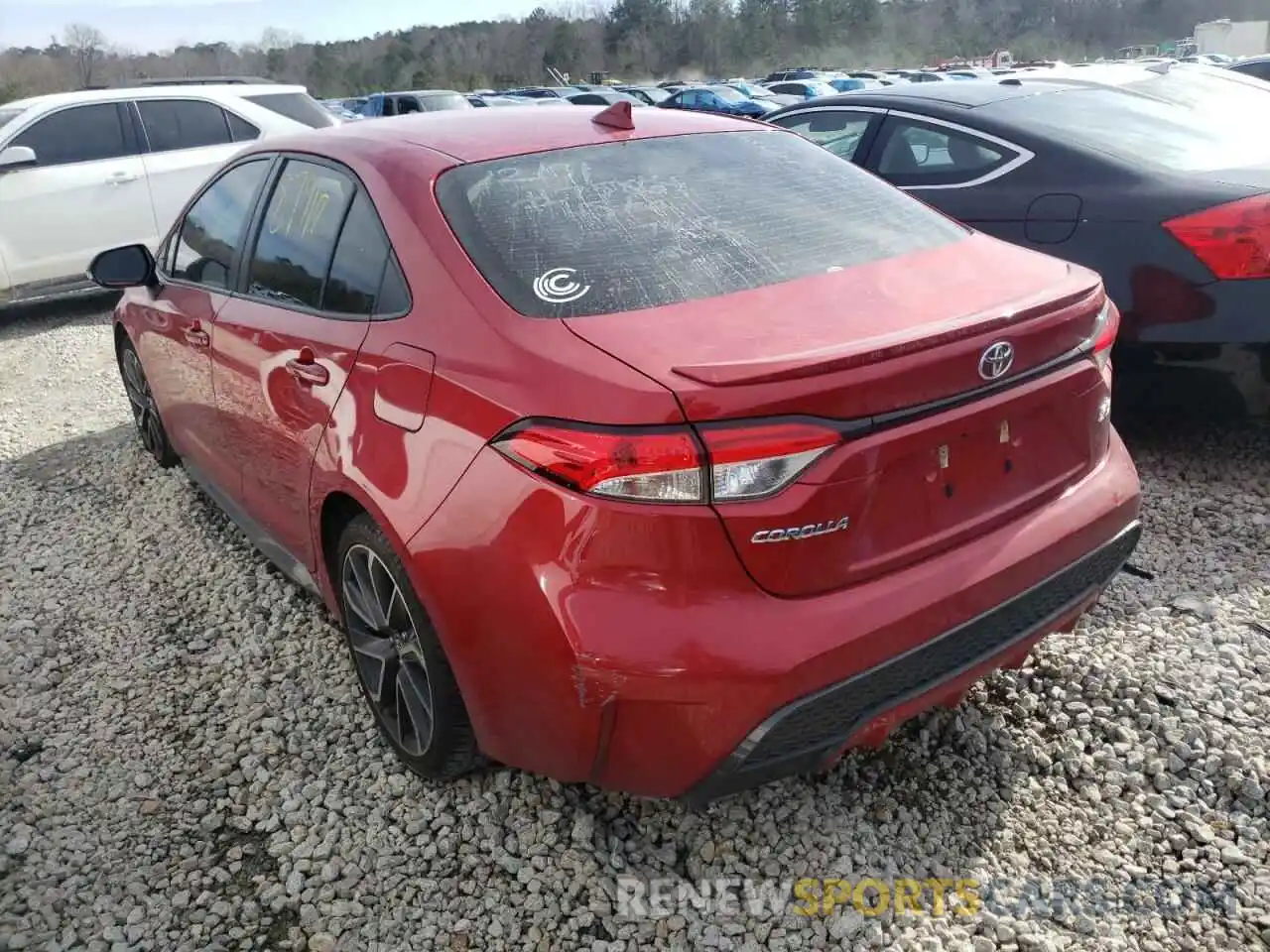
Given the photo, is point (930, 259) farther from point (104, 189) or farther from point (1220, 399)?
point (104, 189)

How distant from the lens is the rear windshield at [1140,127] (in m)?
3.92

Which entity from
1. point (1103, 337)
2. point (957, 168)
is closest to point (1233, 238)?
point (957, 168)

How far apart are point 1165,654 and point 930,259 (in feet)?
4.66

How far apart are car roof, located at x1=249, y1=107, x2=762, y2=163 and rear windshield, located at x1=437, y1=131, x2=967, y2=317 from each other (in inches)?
2.4

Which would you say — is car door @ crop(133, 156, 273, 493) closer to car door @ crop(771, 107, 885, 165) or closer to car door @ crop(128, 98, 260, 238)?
car door @ crop(771, 107, 885, 165)

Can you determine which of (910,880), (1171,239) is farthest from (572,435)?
(1171,239)

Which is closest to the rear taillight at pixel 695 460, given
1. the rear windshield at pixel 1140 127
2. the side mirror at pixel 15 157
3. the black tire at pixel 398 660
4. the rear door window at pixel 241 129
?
the black tire at pixel 398 660

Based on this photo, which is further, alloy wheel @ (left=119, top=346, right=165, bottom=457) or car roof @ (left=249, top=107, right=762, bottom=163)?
alloy wheel @ (left=119, top=346, right=165, bottom=457)

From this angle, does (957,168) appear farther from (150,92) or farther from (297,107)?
(150,92)

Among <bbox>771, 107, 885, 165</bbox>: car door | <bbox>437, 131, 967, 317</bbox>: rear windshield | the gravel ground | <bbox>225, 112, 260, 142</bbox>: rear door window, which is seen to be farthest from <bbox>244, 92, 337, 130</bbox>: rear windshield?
<bbox>437, 131, 967, 317</bbox>: rear windshield

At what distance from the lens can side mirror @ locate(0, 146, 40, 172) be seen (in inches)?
297

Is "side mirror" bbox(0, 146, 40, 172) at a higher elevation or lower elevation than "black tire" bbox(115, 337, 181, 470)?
higher

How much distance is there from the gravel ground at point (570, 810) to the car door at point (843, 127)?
2.50m

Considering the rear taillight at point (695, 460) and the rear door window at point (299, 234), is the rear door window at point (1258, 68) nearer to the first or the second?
the rear door window at point (299, 234)
